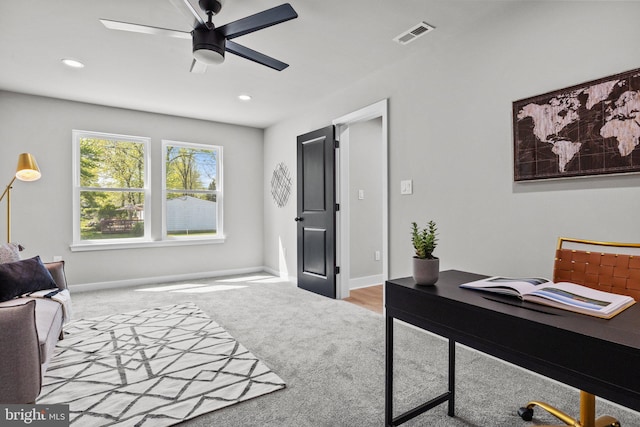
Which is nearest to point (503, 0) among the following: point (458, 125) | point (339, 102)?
point (458, 125)

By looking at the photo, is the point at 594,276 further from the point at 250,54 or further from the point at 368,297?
the point at 368,297

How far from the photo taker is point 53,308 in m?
2.23

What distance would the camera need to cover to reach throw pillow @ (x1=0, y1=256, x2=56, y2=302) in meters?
2.31

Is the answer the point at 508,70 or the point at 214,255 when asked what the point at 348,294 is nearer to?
the point at 214,255

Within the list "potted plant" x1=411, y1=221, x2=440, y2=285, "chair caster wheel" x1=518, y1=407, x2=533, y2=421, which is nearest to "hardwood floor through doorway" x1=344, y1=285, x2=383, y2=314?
"chair caster wheel" x1=518, y1=407, x2=533, y2=421

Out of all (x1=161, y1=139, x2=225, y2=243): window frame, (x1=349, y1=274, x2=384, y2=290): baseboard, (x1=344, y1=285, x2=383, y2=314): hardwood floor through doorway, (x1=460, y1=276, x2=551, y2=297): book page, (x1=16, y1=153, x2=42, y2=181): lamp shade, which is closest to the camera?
(x1=460, y1=276, x2=551, y2=297): book page

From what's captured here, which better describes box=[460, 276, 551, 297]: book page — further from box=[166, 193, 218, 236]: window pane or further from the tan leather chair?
box=[166, 193, 218, 236]: window pane

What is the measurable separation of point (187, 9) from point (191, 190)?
3.60m

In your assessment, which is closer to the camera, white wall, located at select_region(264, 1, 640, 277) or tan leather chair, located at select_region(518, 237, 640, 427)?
tan leather chair, located at select_region(518, 237, 640, 427)

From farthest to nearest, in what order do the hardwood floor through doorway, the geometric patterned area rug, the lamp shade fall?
the hardwood floor through doorway, the lamp shade, the geometric patterned area rug

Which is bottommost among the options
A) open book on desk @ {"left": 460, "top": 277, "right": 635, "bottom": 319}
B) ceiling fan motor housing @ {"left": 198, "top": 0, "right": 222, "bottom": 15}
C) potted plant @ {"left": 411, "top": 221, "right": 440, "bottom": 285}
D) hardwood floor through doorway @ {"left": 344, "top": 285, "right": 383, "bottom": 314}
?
hardwood floor through doorway @ {"left": 344, "top": 285, "right": 383, "bottom": 314}

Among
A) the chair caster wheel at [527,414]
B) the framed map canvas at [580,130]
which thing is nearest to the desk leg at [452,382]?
the chair caster wheel at [527,414]

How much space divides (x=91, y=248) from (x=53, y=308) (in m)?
2.54

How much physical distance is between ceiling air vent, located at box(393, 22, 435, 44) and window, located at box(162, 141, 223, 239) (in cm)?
354
